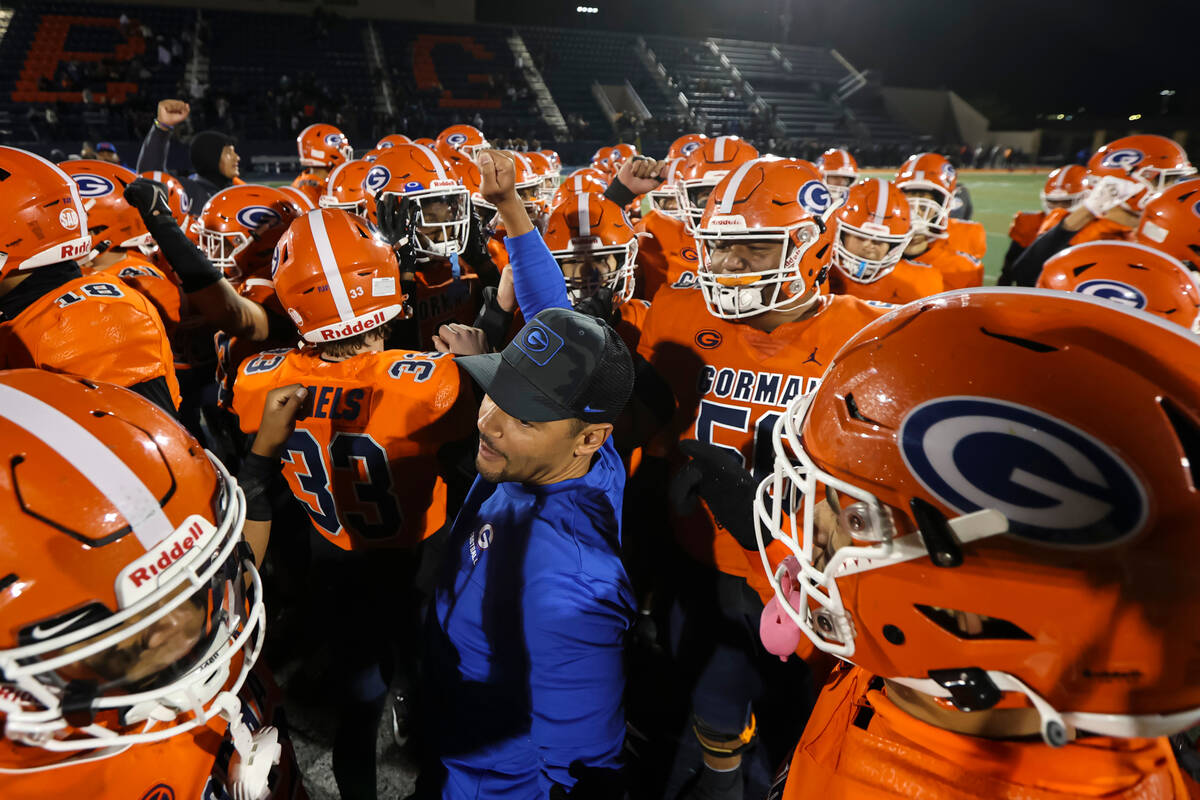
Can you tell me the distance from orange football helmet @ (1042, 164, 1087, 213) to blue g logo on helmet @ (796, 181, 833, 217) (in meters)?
7.46

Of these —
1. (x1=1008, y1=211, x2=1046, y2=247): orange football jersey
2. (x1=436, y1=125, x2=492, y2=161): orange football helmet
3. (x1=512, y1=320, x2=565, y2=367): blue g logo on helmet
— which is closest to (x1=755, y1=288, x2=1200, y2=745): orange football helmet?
(x1=512, y1=320, x2=565, y2=367): blue g logo on helmet

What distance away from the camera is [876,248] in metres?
4.66

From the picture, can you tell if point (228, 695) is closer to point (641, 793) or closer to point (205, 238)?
point (641, 793)

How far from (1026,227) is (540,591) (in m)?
9.90

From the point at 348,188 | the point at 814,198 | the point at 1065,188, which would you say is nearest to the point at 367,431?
the point at 814,198

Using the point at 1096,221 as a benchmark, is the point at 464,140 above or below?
below

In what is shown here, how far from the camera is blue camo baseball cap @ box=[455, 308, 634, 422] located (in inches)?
71.3

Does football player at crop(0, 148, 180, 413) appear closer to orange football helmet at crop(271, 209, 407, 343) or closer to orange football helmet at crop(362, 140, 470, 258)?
orange football helmet at crop(271, 209, 407, 343)

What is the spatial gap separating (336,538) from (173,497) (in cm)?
151

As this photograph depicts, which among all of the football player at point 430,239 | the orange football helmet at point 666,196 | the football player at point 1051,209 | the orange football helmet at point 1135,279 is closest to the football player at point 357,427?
the football player at point 430,239

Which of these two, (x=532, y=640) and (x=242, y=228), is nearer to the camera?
(x=532, y=640)

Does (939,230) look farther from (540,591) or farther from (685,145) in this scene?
(540,591)

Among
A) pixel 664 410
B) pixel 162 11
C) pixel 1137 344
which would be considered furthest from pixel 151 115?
pixel 1137 344

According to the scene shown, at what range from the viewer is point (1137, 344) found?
3.26 ft
